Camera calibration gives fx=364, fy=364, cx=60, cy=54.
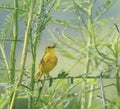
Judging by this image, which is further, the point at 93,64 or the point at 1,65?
the point at 93,64

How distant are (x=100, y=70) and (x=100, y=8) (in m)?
0.28

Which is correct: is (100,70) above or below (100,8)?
below

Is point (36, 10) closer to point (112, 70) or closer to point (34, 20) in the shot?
point (34, 20)

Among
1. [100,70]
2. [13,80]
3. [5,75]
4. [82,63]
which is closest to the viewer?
[100,70]

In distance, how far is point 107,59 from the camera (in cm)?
47

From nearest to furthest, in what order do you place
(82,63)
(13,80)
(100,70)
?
1. (100,70)
2. (13,80)
3. (82,63)

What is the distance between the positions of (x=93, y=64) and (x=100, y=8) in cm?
17

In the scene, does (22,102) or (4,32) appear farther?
(22,102)

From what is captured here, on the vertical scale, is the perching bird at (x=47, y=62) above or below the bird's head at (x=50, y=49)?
below

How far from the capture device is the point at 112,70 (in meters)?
0.46

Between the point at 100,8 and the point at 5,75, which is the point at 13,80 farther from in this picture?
the point at 100,8

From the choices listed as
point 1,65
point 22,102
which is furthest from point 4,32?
point 22,102

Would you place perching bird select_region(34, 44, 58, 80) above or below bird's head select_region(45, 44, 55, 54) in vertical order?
below

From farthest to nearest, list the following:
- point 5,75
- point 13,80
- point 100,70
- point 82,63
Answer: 1. point 82,63
2. point 5,75
3. point 13,80
4. point 100,70
